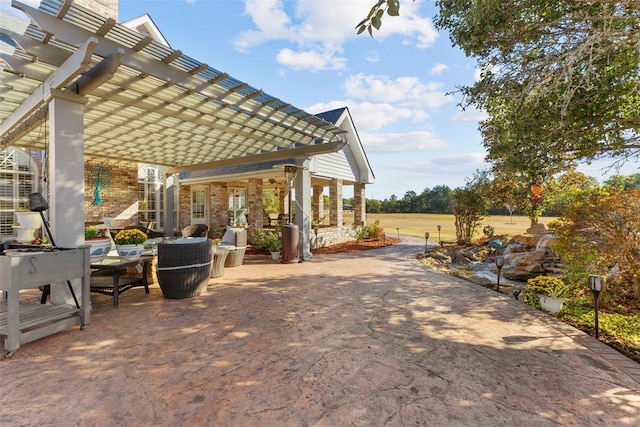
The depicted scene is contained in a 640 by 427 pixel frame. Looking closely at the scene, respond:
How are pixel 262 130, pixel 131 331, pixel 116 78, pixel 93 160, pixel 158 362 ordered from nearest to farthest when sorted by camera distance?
pixel 158 362
pixel 131 331
pixel 116 78
pixel 262 130
pixel 93 160

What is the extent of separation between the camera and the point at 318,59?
8258mm


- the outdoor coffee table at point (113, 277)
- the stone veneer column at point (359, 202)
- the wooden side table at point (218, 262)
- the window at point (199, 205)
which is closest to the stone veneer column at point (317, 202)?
the stone veneer column at point (359, 202)

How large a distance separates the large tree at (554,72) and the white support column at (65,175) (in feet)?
18.9

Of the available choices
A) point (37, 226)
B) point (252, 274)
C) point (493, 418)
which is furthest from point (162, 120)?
point (493, 418)

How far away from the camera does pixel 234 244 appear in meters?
7.64

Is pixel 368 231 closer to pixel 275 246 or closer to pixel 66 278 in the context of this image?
pixel 275 246

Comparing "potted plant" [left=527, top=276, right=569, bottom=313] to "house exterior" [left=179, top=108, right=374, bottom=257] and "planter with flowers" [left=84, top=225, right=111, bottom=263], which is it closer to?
"house exterior" [left=179, top=108, right=374, bottom=257]

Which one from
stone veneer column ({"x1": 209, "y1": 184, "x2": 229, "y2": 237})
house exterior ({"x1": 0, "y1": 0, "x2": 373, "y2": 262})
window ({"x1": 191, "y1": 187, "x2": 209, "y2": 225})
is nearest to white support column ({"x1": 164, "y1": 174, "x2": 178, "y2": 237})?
house exterior ({"x1": 0, "y1": 0, "x2": 373, "y2": 262})

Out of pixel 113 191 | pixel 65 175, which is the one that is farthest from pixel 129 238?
pixel 113 191

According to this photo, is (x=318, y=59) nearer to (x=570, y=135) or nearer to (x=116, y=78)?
(x=116, y=78)

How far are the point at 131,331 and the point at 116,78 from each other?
12.6 ft

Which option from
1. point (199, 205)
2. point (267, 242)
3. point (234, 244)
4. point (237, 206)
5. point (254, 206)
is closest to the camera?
point (234, 244)

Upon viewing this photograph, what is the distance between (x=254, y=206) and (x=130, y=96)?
6.64 m

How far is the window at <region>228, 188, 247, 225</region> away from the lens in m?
14.1
